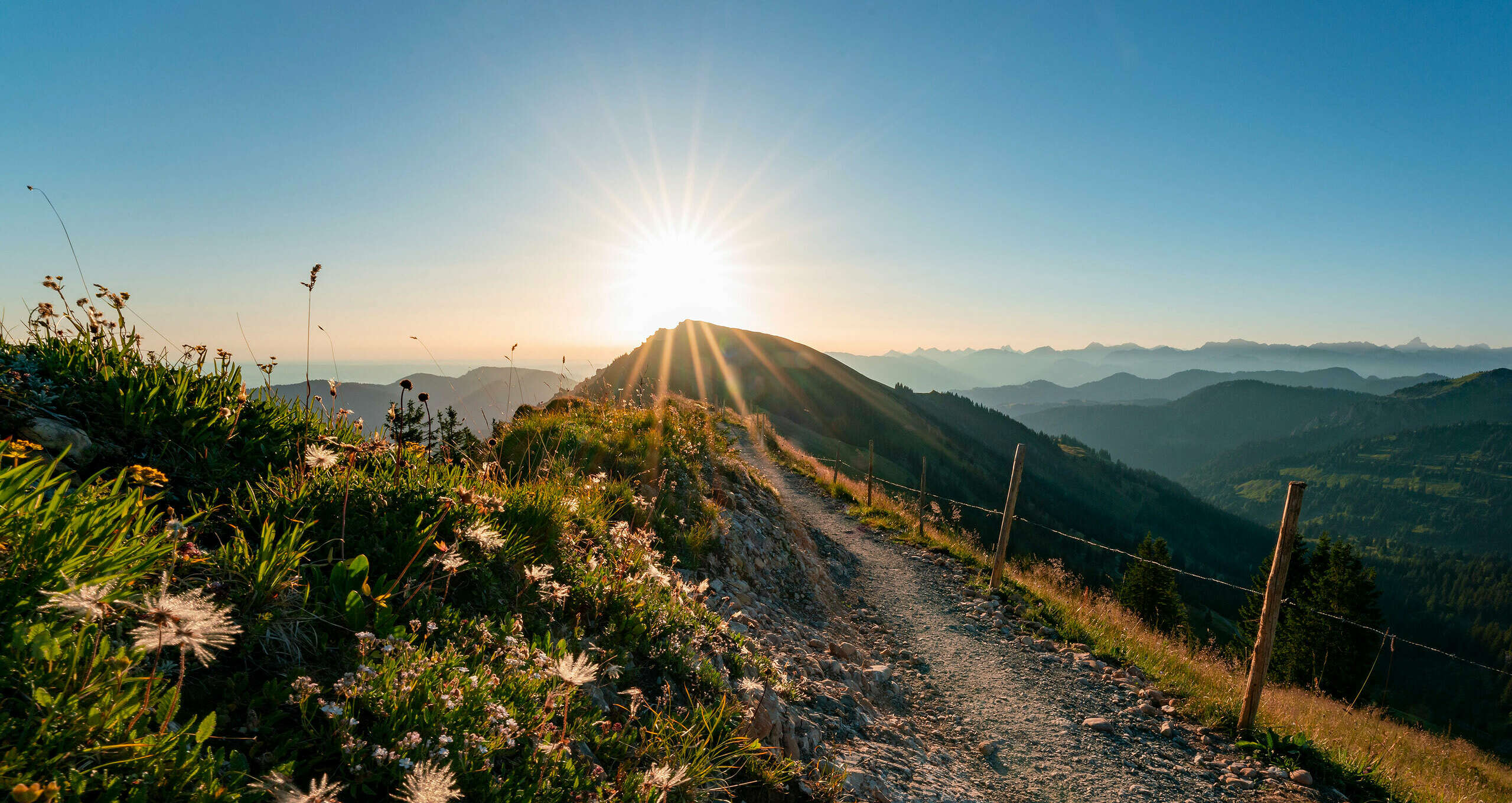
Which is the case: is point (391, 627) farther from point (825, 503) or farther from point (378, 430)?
point (825, 503)

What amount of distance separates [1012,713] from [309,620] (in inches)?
315

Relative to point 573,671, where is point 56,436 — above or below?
above

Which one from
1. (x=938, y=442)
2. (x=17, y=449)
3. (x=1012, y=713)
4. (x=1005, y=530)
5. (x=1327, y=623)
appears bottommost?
(x=1327, y=623)

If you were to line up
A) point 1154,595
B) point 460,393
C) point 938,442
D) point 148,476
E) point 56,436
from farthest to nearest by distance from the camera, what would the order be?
point 938,442 < point 1154,595 < point 460,393 < point 56,436 < point 148,476

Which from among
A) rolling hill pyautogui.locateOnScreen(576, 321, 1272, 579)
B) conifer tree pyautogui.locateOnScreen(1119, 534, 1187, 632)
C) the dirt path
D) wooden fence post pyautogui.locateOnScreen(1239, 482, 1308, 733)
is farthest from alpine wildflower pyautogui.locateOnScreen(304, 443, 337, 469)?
rolling hill pyautogui.locateOnScreen(576, 321, 1272, 579)

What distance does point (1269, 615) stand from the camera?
7.75 metres

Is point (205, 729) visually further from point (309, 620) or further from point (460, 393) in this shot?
point (460, 393)

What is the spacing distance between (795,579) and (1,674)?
9331 millimetres

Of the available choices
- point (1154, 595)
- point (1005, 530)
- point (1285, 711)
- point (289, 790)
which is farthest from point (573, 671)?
point (1154, 595)

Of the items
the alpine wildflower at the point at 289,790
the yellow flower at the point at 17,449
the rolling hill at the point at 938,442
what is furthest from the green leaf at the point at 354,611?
the rolling hill at the point at 938,442

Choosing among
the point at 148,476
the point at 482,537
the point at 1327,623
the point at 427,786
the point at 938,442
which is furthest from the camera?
the point at 938,442

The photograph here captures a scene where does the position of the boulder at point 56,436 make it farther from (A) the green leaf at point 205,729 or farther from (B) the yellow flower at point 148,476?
(A) the green leaf at point 205,729

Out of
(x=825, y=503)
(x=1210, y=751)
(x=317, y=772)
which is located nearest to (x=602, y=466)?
(x=317, y=772)

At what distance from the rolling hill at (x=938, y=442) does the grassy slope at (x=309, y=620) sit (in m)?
48.9
